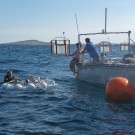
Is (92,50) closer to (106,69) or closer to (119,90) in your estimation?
(106,69)

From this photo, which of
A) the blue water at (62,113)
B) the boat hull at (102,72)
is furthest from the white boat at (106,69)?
the blue water at (62,113)

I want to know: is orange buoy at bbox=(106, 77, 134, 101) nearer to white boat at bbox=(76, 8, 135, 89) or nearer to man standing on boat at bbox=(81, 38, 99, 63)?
white boat at bbox=(76, 8, 135, 89)

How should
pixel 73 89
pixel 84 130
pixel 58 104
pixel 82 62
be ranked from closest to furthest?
pixel 84 130 < pixel 58 104 < pixel 73 89 < pixel 82 62

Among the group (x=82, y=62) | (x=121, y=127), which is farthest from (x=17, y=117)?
(x=82, y=62)

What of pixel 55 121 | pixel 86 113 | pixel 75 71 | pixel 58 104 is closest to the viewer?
pixel 55 121

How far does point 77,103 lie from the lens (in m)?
16.4

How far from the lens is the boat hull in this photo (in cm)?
1797

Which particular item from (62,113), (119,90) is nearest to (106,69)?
(119,90)

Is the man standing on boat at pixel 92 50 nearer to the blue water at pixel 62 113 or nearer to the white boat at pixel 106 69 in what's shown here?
the white boat at pixel 106 69

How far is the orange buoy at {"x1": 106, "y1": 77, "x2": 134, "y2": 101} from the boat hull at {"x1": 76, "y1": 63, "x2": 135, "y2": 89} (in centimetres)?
178

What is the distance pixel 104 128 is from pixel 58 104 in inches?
179

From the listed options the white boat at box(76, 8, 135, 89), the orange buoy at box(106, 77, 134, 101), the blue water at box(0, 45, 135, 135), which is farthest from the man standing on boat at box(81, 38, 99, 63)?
the orange buoy at box(106, 77, 134, 101)

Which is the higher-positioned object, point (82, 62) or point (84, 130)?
point (82, 62)

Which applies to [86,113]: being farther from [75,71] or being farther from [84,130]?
[75,71]
